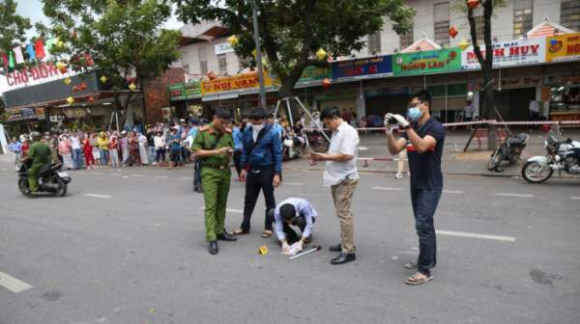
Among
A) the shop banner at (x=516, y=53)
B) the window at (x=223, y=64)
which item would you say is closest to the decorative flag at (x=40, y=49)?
the window at (x=223, y=64)

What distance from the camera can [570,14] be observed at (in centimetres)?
1770

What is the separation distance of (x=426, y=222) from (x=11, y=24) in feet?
125

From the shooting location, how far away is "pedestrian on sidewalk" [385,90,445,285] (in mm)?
3729

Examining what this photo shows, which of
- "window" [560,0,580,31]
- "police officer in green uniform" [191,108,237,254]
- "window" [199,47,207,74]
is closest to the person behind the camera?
"police officer in green uniform" [191,108,237,254]

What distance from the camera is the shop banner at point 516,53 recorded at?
15352 millimetres

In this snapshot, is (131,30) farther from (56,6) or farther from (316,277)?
(316,277)

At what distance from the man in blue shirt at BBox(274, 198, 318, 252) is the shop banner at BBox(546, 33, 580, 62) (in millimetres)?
14400

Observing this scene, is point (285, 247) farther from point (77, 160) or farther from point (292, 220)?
point (77, 160)

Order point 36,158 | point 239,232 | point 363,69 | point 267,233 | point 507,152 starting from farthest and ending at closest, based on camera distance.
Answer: point 363,69 → point 36,158 → point 507,152 → point 239,232 → point 267,233

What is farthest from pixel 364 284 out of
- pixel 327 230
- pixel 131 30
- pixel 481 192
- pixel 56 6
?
pixel 56 6

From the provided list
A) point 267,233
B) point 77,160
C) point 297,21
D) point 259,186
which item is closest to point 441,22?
point 297,21

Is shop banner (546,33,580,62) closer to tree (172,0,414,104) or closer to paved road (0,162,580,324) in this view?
tree (172,0,414,104)

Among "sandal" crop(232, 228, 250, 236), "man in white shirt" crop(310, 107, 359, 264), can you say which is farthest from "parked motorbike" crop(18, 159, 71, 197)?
"man in white shirt" crop(310, 107, 359, 264)

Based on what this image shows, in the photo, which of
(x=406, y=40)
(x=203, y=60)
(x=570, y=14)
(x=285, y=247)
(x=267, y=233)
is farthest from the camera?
(x=203, y=60)
